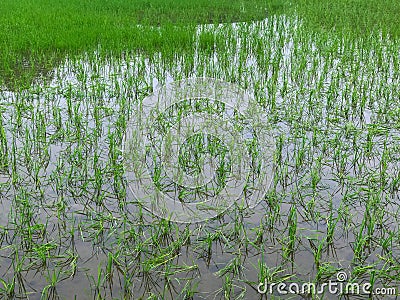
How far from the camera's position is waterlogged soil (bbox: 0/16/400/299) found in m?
2.62

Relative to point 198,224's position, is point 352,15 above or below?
above

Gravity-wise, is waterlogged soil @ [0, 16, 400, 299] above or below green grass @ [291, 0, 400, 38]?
below

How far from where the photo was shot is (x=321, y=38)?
8.15 meters

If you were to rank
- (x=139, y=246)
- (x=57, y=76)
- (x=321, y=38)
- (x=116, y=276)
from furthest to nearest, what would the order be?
(x=321, y=38)
(x=57, y=76)
(x=139, y=246)
(x=116, y=276)

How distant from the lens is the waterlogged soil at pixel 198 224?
8.59 feet

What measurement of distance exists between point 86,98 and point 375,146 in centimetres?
318

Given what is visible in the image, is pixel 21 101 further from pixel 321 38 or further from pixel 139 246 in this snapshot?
pixel 321 38

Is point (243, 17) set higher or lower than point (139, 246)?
higher

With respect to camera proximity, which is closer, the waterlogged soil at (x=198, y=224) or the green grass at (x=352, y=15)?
the waterlogged soil at (x=198, y=224)

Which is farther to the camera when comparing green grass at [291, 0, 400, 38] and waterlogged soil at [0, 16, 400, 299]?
green grass at [291, 0, 400, 38]

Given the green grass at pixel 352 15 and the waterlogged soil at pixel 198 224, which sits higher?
the green grass at pixel 352 15

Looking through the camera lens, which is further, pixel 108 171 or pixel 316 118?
→ pixel 316 118

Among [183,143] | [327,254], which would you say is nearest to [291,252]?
[327,254]

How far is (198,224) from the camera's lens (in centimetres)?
312
